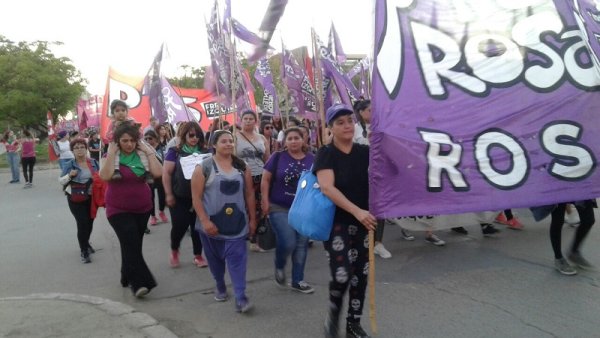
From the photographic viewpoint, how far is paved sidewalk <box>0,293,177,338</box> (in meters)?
3.74

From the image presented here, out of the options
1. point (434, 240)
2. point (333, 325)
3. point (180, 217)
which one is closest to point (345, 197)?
point (333, 325)

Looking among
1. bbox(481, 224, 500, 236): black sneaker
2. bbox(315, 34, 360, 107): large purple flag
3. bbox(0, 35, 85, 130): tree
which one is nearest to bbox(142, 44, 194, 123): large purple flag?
bbox(315, 34, 360, 107): large purple flag

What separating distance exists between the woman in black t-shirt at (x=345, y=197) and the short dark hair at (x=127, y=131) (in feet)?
6.91

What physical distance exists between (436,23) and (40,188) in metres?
14.2

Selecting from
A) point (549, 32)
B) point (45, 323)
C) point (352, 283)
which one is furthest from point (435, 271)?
point (45, 323)

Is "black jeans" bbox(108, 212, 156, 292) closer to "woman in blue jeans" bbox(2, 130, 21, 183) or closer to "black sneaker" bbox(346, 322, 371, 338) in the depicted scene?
"black sneaker" bbox(346, 322, 371, 338)

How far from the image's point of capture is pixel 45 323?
155 inches

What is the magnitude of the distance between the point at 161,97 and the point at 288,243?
19.3 feet

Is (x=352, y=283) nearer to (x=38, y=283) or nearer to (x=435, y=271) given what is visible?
(x=435, y=271)

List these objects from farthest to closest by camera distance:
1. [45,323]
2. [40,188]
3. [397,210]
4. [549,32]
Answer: [40,188]
[45,323]
[549,32]
[397,210]

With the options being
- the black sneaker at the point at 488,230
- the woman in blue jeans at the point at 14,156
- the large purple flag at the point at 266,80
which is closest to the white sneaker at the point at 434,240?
the black sneaker at the point at 488,230

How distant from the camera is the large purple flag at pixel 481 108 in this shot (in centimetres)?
308

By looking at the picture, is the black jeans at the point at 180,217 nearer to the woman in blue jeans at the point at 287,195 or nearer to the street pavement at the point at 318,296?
the street pavement at the point at 318,296

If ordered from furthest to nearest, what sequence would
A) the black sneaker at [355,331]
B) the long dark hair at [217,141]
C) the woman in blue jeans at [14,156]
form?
the woman in blue jeans at [14,156] < the long dark hair at [217,141] < the black sneaker at [355,331]
